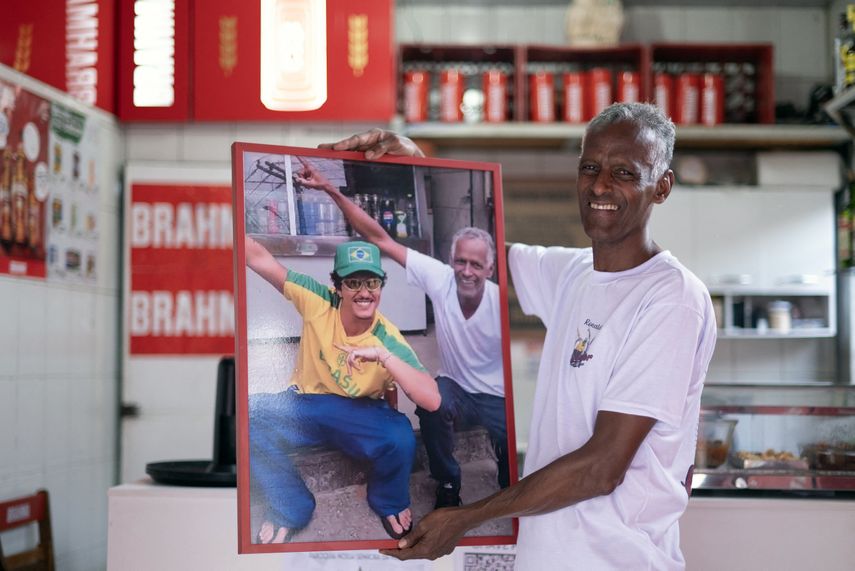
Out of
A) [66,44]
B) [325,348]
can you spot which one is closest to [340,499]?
[325,348]

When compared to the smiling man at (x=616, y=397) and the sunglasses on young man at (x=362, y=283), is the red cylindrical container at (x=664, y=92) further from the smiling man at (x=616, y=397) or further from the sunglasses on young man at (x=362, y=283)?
the sunglasses on young man at (x=362, y=283)

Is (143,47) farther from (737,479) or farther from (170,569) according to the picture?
(737,479)

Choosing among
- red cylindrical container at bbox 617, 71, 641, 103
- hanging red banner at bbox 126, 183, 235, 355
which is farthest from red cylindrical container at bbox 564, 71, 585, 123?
hanging red banner at bbox 126, 183, 235, 355

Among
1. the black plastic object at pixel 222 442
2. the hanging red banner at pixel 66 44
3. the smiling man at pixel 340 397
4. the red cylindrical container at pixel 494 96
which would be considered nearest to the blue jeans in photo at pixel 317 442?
the smiling man at pixel 340 397

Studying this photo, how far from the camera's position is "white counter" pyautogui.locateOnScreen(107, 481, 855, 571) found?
2.25 meters

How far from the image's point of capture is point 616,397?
5.07 ft

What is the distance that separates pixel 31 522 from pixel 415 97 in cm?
247

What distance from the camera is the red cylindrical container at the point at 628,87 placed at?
177 inches

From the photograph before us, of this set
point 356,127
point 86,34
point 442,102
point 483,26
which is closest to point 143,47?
point 86,34

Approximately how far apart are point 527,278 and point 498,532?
0.52 metres

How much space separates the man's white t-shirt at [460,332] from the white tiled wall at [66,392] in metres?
2.09

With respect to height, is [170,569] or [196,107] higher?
[196,107]

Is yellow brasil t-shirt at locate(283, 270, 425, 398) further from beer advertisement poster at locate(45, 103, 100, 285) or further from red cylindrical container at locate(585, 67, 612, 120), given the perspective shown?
red cylindrical container at locate(585, 67, 612, 120)

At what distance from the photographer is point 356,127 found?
4.32m
